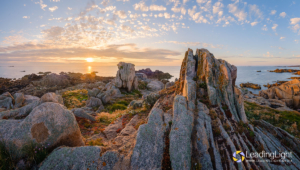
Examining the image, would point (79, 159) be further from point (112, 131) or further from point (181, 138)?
point (112, 131)

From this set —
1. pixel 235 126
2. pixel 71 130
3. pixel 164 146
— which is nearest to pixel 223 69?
pixel 235 126

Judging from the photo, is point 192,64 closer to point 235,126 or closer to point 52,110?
point 235,126

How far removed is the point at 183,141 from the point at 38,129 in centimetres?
921

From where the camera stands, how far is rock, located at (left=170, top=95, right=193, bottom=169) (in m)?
7.41

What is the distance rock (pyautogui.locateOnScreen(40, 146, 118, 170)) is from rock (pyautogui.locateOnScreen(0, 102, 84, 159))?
991 millimetres

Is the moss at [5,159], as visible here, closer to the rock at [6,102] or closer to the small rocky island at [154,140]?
the small rocky island at [154,140]

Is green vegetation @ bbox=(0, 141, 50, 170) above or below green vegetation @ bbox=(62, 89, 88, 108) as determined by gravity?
above

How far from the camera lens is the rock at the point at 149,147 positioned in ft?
23.6

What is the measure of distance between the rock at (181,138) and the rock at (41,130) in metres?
7.01

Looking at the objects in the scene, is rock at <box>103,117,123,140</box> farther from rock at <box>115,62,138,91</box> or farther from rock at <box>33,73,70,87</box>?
rock at <box>33,73,70,87</box>

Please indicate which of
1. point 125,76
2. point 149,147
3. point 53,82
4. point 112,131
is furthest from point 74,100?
point 53,82

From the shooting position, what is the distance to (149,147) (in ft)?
26.4

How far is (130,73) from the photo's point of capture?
49.2 metres

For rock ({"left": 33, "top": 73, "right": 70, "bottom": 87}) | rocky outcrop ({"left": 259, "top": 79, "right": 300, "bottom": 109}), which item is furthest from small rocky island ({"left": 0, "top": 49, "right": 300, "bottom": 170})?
rock ({"left": 33, "top": 73, "right": 70, "bottom": 87})
